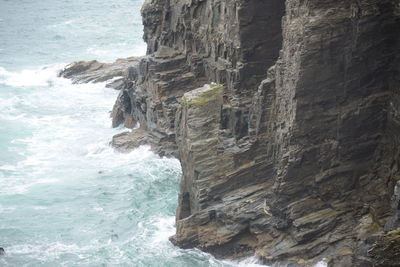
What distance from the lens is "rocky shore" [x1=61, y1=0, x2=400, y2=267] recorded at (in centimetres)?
2991

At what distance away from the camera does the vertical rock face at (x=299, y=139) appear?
29906 millimetres

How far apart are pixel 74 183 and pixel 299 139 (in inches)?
861

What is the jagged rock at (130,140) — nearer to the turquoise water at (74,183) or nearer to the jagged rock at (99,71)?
the turquoise water at (74,183)

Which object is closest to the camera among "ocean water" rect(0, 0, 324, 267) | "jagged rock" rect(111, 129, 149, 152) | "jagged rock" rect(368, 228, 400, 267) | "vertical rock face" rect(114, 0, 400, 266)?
"jagged rock" rect(368, 228, 400, 267)

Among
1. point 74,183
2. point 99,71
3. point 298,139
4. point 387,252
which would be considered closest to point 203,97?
point 298,139

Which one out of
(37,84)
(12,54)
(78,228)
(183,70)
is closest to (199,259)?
(78,228)

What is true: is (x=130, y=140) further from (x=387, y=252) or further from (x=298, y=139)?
(x=387, y=252)

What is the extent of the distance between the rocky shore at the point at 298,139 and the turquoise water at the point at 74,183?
9.18 ft

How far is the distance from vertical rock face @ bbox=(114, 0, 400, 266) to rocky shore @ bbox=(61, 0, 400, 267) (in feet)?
0.18

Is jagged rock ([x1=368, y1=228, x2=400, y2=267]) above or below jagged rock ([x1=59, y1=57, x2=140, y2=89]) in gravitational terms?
above

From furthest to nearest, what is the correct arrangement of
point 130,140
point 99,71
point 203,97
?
point 99,71 < point 130,140 < point 203,97

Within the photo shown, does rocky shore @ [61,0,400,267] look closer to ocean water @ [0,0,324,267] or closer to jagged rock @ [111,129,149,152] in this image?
ocean water @ [0,0,324,267]

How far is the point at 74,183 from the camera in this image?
4706 centimetres

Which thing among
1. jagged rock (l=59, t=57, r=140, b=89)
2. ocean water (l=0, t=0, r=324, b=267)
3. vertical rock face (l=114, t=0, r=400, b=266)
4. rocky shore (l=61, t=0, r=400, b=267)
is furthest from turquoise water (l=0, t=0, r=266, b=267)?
vertical rock face (l=114, t=0, r=400, b=266)
